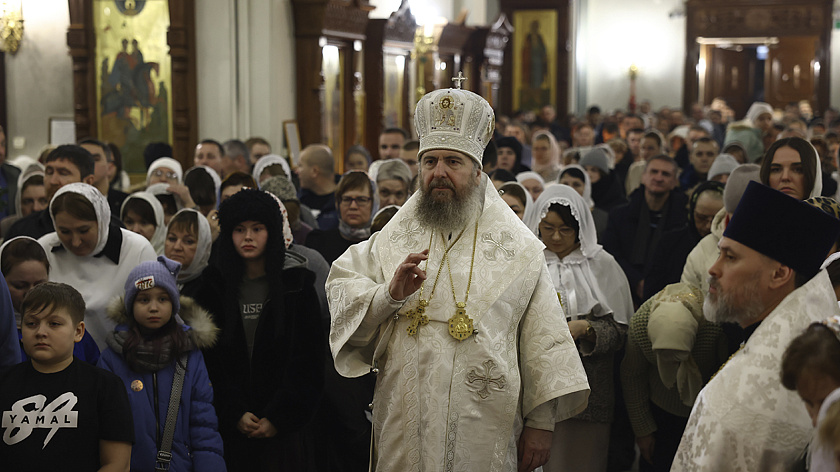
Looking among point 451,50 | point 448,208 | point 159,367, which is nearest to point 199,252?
point 159,367

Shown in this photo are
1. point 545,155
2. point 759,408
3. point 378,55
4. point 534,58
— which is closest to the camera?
point 759,408

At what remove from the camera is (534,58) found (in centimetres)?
2470

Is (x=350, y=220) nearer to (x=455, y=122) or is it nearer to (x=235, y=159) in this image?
(x=455, y=122)

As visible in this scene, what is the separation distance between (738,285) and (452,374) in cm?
107

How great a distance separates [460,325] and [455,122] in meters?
0.71

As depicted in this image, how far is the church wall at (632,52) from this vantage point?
2689 centimetres

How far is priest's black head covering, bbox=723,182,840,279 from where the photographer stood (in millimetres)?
2537

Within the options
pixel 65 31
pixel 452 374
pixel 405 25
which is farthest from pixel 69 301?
pixel 405 25

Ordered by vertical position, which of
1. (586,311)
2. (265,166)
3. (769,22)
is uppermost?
(769,22)

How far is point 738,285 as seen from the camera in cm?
257

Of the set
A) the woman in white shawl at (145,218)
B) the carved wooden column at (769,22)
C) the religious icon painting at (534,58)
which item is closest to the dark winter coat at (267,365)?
the woman in white shawl at (145,218)

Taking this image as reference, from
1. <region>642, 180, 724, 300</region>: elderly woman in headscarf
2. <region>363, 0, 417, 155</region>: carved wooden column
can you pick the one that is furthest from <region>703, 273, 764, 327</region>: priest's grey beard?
<region>363, 0, 417, 155</region>: carved wooden column

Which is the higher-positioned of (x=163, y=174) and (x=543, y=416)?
(x=163, y=174)

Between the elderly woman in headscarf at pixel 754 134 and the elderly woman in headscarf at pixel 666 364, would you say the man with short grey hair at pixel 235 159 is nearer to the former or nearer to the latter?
the elderly woman in headscarf at pixel 666 364
